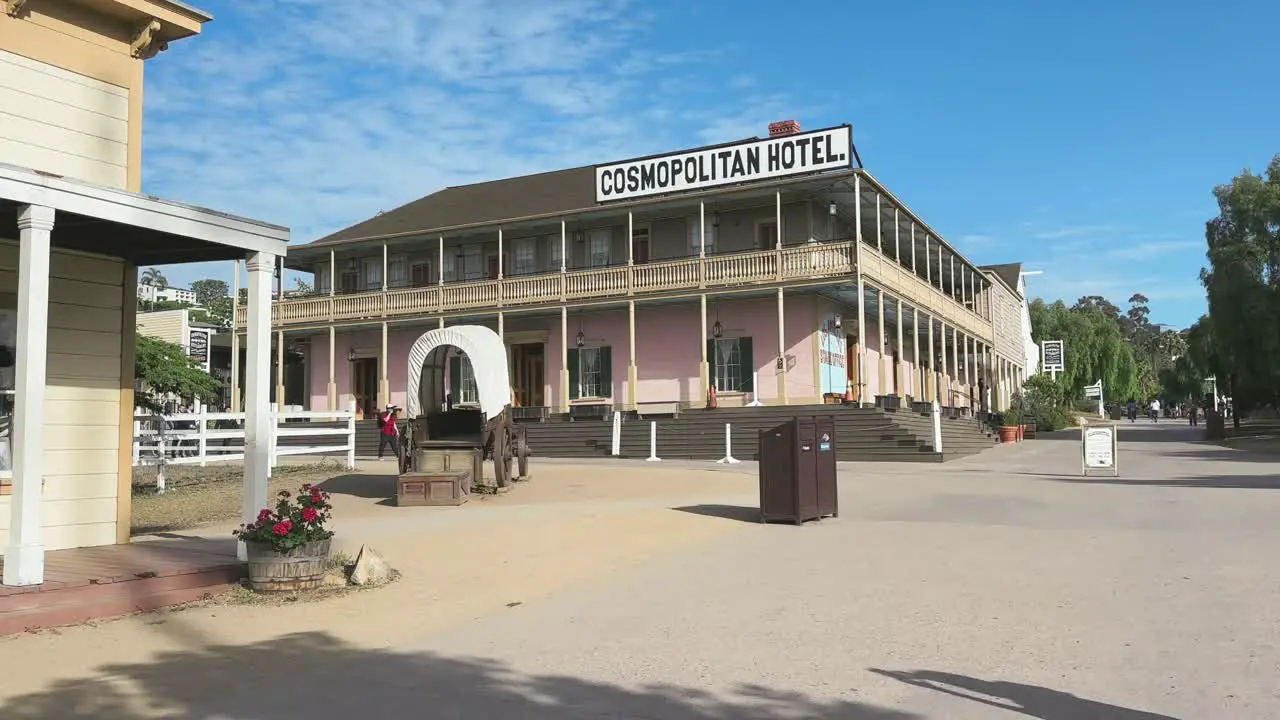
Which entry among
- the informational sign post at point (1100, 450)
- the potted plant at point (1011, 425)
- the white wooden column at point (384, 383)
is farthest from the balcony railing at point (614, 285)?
the informational sign post at point (1100, 450)

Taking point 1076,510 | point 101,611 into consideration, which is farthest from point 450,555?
point 1076,510

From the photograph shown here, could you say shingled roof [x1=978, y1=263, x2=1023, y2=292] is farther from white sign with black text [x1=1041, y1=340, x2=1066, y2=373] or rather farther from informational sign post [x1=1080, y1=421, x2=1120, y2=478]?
informational sign post [x1=1080, y1=421, x2=1120, y2=478]

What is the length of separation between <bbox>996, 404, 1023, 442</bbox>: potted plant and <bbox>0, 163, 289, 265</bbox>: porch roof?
2972 cm

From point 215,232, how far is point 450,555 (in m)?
3.70

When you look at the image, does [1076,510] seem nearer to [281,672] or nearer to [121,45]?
[281,672]

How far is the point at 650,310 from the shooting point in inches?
1254

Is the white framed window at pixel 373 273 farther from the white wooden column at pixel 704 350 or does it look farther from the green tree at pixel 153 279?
the green tree at pixel 153 279

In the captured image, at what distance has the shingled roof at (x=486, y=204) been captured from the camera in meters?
34.3

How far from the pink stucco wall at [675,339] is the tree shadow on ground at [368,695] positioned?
2409cm

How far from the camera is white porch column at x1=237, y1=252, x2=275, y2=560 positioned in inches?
344

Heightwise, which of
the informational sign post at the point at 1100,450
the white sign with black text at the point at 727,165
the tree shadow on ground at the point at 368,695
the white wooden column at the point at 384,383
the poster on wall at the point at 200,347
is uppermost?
the white sign with black text at the point at 727,165

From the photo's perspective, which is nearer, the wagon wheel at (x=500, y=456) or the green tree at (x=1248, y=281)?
the wagon wheel at (x=500, y=456)

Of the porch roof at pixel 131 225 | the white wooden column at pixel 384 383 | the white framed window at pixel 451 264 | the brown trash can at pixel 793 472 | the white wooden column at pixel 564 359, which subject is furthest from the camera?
the white framed window at pixel 451 264

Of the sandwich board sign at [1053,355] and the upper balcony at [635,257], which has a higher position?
the upper balcony at [635,257]
